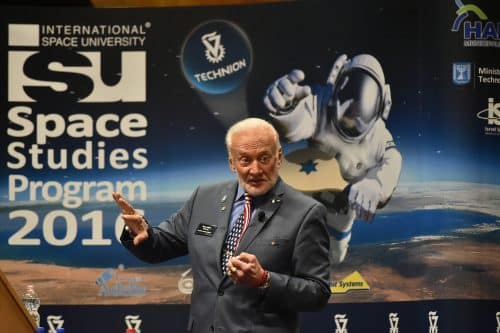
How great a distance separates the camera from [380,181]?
208 inches

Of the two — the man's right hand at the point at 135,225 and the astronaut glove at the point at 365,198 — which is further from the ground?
the man's right hand at the point at 135,225

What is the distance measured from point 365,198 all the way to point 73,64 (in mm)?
1941

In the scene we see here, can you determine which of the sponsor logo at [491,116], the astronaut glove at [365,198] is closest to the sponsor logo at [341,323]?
the astronaut glove at [365,198]

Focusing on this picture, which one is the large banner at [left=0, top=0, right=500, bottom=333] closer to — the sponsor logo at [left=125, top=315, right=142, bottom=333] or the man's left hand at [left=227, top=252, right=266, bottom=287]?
the sponsor logo at [left=125, top=315, right=142, bottom=333]

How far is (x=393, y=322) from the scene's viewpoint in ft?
17.1

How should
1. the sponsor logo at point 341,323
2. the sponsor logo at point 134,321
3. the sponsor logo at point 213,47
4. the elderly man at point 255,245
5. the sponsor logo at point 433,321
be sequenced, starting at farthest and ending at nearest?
the sponsor logo at point 213,47 < the sponsor logo at point 134,321 < the sponsor logo at point 341,323 < the sponsor logo at point 433,321 < the elderly man at point 255,245

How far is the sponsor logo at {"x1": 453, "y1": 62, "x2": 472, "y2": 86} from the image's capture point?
5.20 metres

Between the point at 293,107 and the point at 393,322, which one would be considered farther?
the point at 293,107

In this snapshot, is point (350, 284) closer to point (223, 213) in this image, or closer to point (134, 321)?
point (134, 321)

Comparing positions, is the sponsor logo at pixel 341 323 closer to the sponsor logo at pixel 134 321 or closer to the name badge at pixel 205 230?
the sponsor logo at pixel 134 321

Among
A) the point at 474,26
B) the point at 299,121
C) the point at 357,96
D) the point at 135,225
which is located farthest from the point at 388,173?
the point at 135,225

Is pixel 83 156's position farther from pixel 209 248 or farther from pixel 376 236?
pixel 209 248

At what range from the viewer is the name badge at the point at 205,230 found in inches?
108

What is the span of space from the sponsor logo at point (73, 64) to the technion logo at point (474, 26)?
6.11 feet
